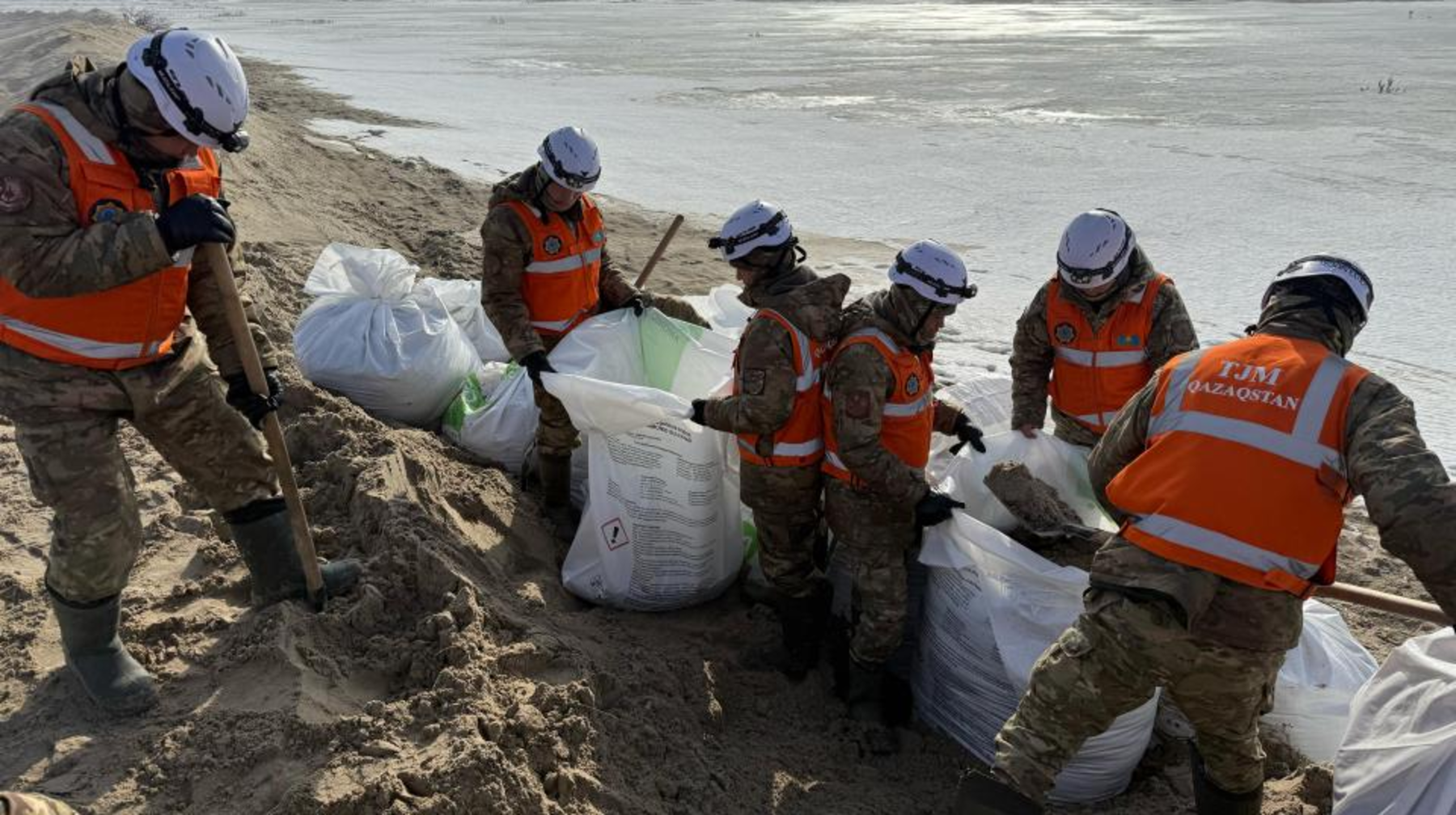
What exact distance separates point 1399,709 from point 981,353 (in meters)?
3.52

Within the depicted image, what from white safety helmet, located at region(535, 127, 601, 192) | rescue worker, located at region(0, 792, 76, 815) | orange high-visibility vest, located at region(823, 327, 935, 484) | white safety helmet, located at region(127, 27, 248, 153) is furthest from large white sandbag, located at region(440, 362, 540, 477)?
rescue worker, located at region(0, 792, 76, 815)

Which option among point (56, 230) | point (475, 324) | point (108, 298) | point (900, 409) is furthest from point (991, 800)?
point (475, 324)

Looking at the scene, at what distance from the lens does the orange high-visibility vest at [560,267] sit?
4.34 m

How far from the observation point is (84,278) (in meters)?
2.73

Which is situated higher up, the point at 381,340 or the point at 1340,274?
the point at 1340,274

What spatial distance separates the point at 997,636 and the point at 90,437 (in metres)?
2.61

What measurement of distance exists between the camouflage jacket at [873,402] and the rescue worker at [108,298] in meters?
1.72

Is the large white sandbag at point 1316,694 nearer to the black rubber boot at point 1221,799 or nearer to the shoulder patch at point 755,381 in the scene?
the black rubber boot at point 1221,799

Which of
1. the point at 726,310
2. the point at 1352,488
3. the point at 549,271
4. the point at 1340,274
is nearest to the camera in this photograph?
the point at 1352,488

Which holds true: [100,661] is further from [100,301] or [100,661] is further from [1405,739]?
[1405,739]

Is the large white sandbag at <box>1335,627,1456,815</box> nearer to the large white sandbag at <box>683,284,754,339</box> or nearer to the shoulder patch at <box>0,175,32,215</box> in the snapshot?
the large white sandbag at <box>683,284,754,339</box>

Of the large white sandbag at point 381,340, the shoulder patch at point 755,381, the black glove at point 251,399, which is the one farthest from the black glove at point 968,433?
the large white sandbag at point 381,340

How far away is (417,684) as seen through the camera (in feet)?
10.2

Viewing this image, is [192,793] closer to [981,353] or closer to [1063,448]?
[1063,448]
